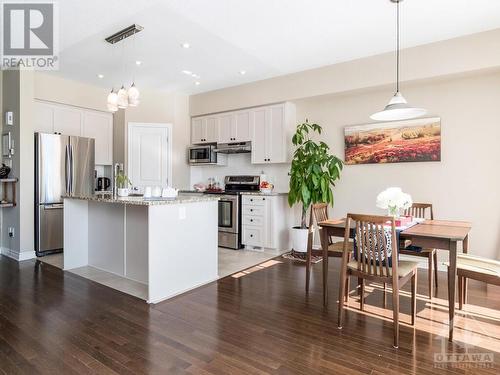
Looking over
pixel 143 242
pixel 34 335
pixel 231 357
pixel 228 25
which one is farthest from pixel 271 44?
pixel 34 335

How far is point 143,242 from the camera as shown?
11.2 ft

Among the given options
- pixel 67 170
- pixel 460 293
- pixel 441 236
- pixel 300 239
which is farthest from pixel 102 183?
pixel 460 293

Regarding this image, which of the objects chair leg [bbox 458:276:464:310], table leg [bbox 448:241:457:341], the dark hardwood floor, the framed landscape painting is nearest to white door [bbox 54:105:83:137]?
the dark hardwood floor

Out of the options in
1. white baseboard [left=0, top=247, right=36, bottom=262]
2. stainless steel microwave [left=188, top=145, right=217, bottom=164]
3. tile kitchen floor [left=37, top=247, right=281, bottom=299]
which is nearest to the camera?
tile kitchen floor [left=37, top=247, right=281, bottom=299]

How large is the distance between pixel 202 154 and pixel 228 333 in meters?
4.05

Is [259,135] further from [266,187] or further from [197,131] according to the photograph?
[197,131]

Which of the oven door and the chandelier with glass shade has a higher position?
the chandelier with glass shade

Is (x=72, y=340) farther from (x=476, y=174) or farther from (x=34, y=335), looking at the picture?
(x=476, y=174)

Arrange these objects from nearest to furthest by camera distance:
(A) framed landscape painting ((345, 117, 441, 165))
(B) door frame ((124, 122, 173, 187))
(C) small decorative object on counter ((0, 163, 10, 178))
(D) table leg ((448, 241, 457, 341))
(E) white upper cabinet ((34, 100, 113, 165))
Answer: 1. (D) table leg ((448, 241, 457, 341))
2. (A) framed landscape painting ((345, 117, 441, 165))
3. (C) small decorative object on counter ((0, 163, 10, 178))
4. (E) white upper cabinet ((34, 100, 113, 165))
5. (B) door frame ((124, 122, 173, 187))

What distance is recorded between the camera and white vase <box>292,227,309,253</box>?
4.71 metres

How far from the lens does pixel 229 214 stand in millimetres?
5289

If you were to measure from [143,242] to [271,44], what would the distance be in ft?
9.04

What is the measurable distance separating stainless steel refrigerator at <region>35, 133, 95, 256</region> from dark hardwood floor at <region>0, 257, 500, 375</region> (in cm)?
140

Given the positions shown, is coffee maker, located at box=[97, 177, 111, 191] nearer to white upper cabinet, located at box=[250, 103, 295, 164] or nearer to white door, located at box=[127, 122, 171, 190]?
white door, located at box=[127, 122, 171, 190]
